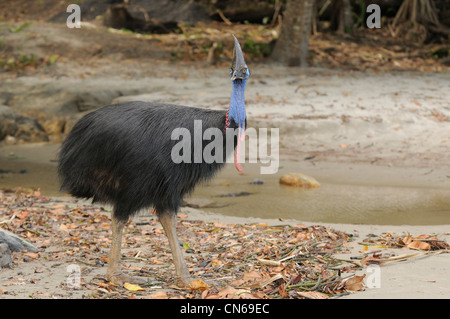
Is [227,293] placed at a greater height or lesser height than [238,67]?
lesser

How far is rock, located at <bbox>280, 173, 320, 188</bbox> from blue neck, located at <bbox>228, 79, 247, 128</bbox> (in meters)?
3.95

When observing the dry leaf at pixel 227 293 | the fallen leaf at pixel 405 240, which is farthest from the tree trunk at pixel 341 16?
the dry leaf at pixel 227 293

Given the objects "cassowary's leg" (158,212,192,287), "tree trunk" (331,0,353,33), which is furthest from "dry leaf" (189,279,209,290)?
"tree trunk" (331,0,353,33)

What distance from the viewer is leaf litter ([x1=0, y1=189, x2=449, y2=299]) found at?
→ 4156mm

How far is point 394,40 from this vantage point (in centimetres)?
1744

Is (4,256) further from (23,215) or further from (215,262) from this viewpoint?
(215,262)

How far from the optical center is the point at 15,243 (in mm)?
4934

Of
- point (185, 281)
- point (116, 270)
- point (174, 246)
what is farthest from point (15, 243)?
point (185, 281)

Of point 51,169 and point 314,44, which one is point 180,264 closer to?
point 51,169

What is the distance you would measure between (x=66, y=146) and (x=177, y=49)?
35.8 ft

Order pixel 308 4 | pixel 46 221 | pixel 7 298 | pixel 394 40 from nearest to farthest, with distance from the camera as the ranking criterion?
pixel 7 298 → pixel 46 221 → pixel 308 4 → pixel 394 40

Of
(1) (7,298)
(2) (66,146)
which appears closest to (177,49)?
(2) (66,146)

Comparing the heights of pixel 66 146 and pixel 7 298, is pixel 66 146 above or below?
above

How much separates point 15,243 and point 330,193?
413 cm
